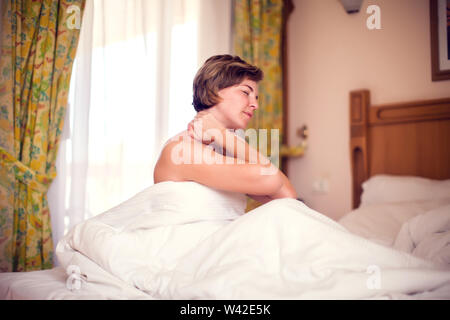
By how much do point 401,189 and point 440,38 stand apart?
3.11ft

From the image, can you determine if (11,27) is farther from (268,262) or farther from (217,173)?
(268,262)

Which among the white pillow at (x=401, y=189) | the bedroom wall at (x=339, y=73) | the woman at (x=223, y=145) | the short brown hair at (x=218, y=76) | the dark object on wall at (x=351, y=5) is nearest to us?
the woman at (x=223, y=145)

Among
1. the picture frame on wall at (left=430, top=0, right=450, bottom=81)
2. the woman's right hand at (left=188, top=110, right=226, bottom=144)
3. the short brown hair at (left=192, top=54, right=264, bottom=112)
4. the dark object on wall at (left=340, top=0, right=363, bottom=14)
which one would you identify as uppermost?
the dark object on wall at (left=340, top=0, right=363, bottom=14)

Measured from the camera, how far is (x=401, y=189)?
2.23m

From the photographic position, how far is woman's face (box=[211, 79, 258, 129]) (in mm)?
1466

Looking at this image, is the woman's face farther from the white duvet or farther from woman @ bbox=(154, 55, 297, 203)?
the white duvet

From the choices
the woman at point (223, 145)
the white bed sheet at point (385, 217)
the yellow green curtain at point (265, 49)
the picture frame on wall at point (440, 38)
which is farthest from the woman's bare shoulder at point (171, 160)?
the picture frame on wall at point (440, 38)

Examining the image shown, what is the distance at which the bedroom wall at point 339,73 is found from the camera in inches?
98.1

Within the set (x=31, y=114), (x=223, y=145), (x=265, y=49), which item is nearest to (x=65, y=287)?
(x=223, y=145)

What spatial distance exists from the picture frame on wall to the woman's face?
4.86ft

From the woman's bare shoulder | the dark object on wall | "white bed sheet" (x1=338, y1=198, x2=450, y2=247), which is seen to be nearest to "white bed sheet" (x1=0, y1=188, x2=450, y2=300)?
the woman's bare shoulder

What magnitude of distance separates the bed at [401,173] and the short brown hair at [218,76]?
0.76 metres

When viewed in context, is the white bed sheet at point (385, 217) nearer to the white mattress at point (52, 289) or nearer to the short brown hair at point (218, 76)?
the short brown hair at point (218, 76)

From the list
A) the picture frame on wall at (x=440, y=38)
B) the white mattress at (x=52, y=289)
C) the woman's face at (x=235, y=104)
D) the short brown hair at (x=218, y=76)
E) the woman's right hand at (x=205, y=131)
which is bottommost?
the white mattress at (x=52, y=289)
